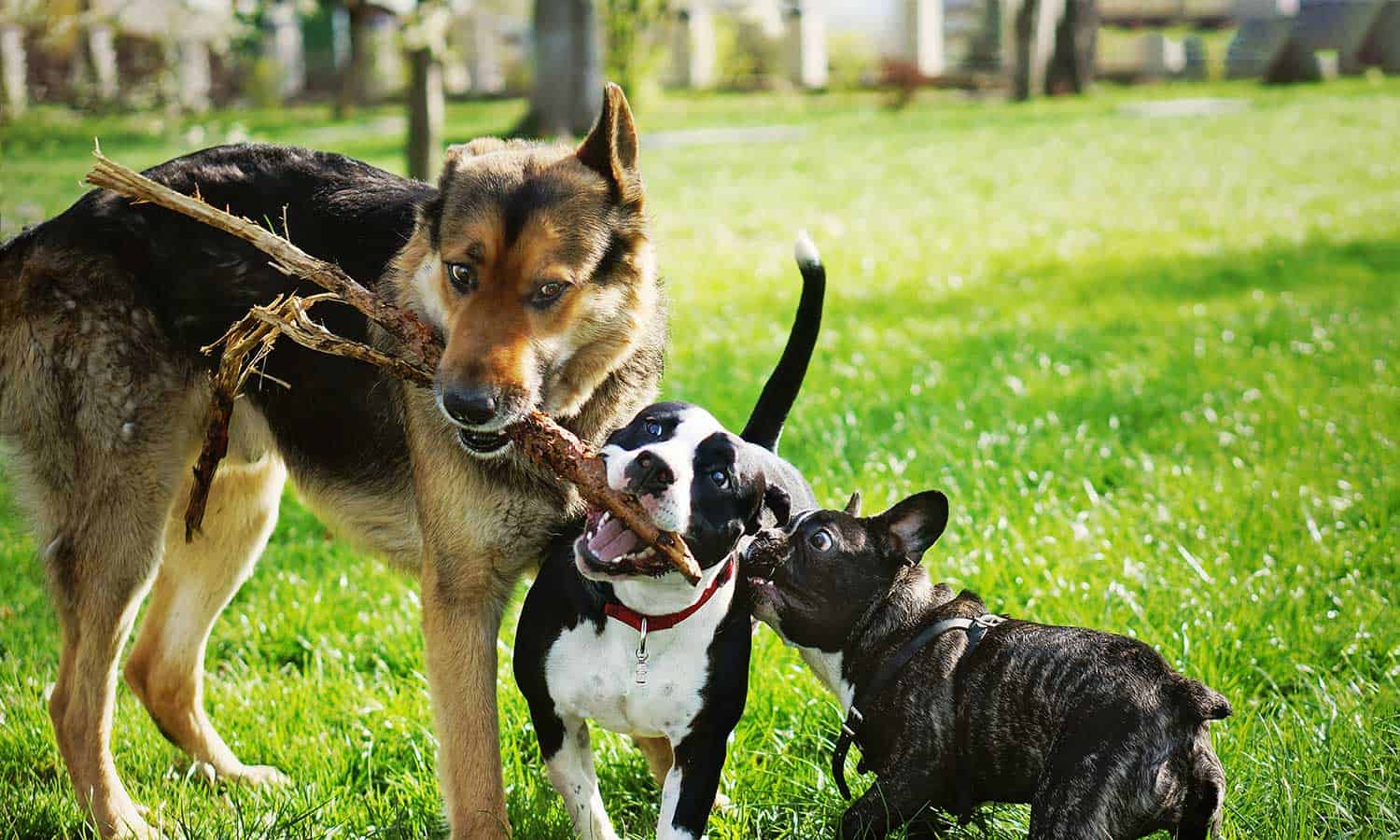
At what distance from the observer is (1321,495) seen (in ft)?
19.0

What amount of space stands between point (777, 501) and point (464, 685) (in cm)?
100

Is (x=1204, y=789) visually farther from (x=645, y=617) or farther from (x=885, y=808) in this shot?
(x=645, y=617)

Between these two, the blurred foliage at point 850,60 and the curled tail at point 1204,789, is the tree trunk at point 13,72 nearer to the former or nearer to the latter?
the curled tail at point 1204,789

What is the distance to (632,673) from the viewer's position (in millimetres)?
3416

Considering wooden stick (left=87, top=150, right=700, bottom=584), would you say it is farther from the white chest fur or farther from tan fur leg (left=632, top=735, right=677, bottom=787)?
tan fur leg (left=632, top=735, right=677, bottom=787)

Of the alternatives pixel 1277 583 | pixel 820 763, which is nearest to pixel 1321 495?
pixel 1277 583

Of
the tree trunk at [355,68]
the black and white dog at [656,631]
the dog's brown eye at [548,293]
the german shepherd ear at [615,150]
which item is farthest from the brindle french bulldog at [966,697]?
the tree trunk at [355,68]

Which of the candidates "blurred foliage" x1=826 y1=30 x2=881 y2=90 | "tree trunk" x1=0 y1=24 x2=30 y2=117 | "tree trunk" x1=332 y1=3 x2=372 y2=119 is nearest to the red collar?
"tree trunk" x1=0 y1=24 x2=30 y2=117

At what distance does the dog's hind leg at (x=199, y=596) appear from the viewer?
4363 mm

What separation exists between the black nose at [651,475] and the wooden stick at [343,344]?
4cm

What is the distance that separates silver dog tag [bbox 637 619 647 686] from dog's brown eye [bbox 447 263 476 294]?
38.6 inches

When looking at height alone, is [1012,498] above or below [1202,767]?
below

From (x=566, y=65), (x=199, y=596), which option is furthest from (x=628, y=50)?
(x=199, y=596)

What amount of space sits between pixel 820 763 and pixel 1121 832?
1.13m
